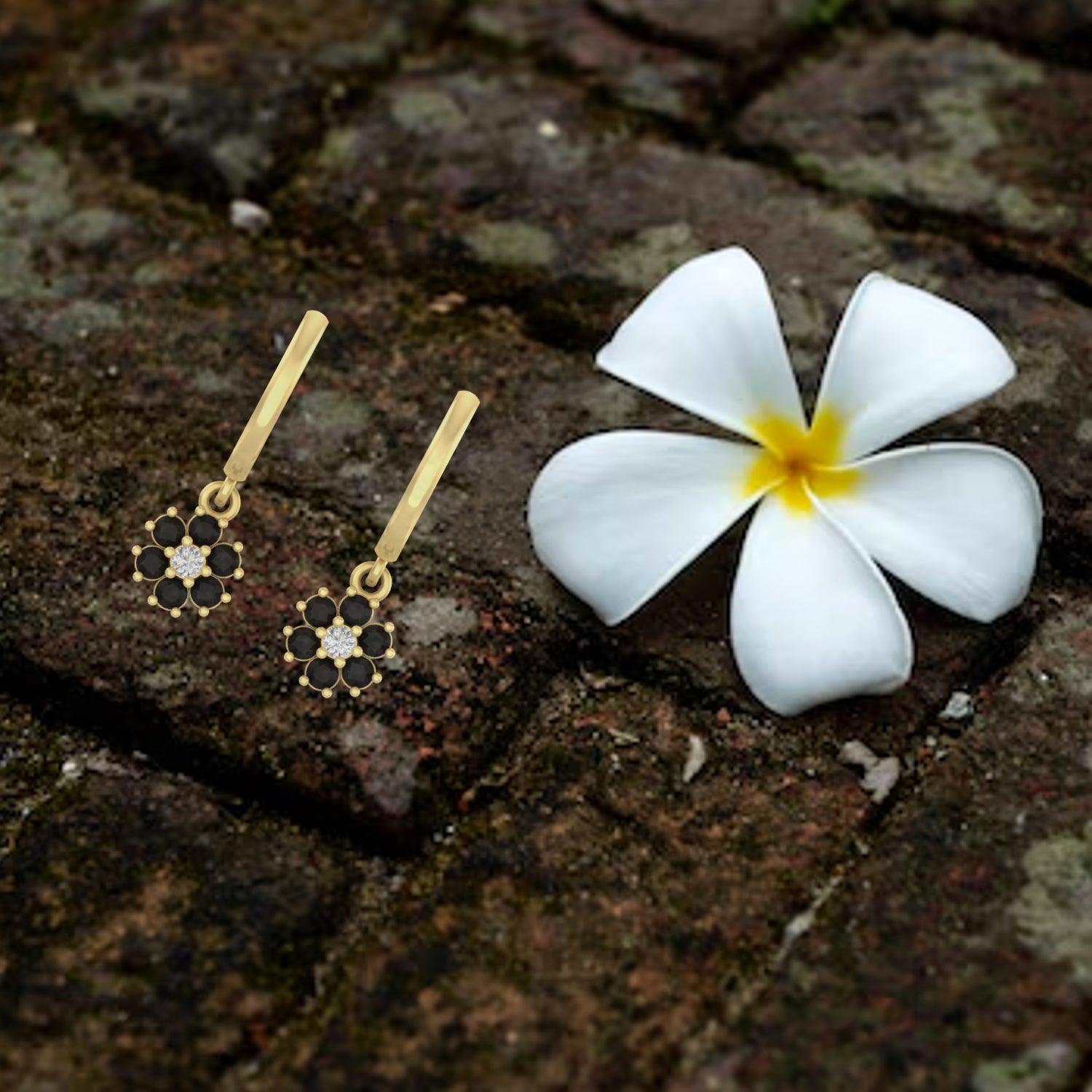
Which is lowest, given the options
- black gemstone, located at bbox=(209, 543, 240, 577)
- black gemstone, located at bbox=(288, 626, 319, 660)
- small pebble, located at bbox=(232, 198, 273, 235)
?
small pebble, located at bbox=(232, 198, 273, 235)

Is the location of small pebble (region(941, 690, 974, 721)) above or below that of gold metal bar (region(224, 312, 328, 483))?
above

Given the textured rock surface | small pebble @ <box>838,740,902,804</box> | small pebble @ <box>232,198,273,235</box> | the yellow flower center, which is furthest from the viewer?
small pebble @ <box>232,198,273,235</box>

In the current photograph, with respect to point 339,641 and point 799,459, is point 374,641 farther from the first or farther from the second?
point 799,459

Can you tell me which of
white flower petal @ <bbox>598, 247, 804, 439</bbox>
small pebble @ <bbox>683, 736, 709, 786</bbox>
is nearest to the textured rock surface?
small pebble @ <bbox>683, 736, 709, 786</bbox>

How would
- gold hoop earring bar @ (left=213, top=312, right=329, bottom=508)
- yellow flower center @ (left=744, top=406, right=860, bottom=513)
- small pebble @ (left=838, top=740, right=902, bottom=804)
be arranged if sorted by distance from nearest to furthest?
small pebble @ (left=838, top=740, right=902, bottom=804) < yellow flower center @ (left=744, top=406, right=860, bottom=513) < gold hoop earring bar @ (left=213, top=312, right=329, bottom=508)

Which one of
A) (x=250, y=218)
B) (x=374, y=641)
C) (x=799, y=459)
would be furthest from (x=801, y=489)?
(x=250, y=218)

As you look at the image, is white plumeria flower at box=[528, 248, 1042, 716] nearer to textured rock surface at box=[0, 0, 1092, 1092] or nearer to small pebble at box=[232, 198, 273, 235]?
textured rock surface at box=[0, 0, 1092, 1092]

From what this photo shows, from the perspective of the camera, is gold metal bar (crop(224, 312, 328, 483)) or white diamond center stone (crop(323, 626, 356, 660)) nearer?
white diamond center stone (crop(323, 626, 356, 660))
